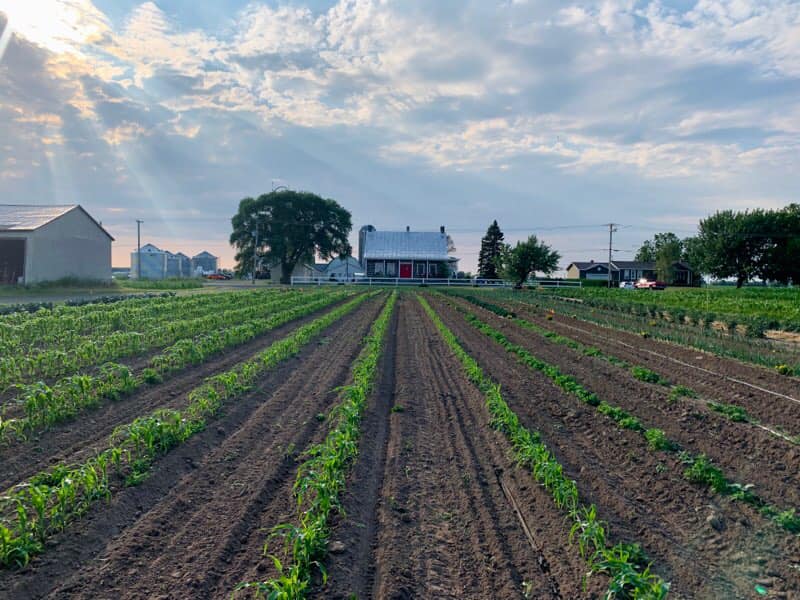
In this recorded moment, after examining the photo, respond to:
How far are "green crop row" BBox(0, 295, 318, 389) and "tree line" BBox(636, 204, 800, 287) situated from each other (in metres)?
63.8

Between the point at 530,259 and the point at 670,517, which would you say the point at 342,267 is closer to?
the point at 530,259

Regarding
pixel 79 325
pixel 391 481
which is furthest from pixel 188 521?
pixel 79 325

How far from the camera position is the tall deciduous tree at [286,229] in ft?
205

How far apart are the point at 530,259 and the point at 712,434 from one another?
4727cm

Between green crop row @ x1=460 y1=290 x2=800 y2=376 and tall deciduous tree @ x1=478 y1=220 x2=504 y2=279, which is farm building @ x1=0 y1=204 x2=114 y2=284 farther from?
tall deciduous tree @ x1=478 y1=220 x2=504 y2=279

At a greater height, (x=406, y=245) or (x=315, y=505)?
(x=406, y=245)

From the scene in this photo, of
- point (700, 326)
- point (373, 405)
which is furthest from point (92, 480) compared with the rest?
point (700, 326)

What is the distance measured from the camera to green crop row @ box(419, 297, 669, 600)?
3.58 metres

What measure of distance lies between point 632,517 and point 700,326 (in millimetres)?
20690

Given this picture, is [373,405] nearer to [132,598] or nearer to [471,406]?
[471,406]

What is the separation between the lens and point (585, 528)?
4.50 m

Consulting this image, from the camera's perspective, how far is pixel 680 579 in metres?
4.07

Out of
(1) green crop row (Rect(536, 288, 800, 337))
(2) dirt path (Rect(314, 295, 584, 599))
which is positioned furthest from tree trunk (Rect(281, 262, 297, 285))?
(2) dirt path (Rect(314, 295, 584, 599))

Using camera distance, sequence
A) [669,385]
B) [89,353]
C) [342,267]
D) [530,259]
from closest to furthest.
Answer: [669,385] < [89,353] < [530,259] < [342,267]
